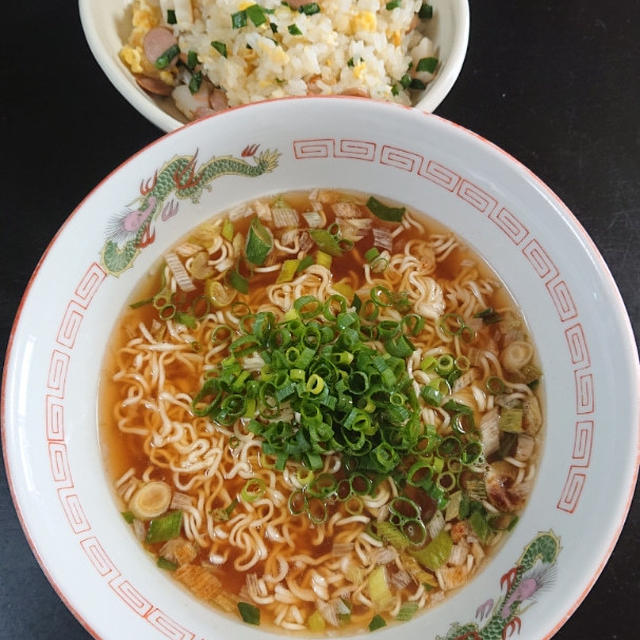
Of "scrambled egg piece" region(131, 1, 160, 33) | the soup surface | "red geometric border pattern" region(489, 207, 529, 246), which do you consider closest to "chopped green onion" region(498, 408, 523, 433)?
the soup surface

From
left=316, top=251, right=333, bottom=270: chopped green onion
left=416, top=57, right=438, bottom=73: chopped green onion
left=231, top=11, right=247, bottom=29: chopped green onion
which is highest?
left=416, top=57, right=438, bottom=73: chopped green onion

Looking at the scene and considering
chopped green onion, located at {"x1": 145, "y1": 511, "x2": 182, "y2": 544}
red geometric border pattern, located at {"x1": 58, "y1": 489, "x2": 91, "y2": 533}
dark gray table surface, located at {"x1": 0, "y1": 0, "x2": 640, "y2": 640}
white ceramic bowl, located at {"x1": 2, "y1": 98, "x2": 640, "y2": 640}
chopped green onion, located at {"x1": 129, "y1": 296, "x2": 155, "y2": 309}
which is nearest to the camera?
white ceramic bowl, located at {"x1": 2, "y1": 98, "x2": 640, "y2": 640}

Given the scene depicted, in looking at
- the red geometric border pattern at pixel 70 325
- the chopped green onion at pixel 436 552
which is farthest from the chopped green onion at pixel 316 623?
the red geometric border pattern at pixel 70 325

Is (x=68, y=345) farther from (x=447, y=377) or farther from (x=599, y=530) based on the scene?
(x=599, y=530)

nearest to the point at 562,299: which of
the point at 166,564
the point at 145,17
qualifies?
the point at 166,564

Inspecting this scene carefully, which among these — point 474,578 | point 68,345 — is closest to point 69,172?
point 68,345

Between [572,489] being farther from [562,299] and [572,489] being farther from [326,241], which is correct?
[326,241]

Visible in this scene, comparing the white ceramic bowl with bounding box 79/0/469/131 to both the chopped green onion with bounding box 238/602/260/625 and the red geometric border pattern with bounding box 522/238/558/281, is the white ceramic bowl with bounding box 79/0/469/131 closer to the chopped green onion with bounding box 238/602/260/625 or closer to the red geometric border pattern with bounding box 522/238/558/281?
the red geometric border pattern with bounding box 522/238/558/281
